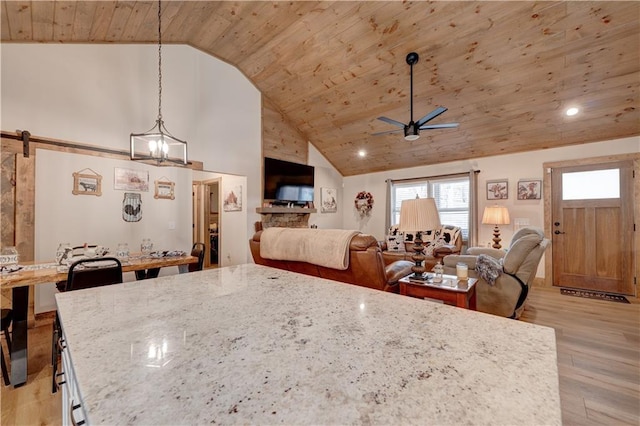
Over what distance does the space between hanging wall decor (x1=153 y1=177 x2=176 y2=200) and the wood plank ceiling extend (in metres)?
1.94

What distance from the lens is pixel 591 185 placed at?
163 inches

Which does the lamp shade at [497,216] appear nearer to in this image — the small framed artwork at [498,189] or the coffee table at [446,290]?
the small framed artwork at [498,189]

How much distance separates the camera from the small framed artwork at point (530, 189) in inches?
178

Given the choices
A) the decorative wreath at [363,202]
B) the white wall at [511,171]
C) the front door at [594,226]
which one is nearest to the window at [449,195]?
the white wall at [511,171]

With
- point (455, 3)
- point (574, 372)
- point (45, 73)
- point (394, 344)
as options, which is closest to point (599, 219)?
point (574, 372)

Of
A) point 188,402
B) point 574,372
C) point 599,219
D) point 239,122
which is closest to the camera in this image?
point 188,402

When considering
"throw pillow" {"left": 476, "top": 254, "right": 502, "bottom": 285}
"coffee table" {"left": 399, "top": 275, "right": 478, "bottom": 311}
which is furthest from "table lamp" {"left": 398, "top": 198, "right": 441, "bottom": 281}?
"throw pillow" {"left": 476, "top": 254, "right": 502, "bottom": 285}

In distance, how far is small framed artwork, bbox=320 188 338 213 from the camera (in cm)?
658

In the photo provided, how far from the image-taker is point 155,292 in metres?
1.18

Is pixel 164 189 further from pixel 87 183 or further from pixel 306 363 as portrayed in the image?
pixel 306 363

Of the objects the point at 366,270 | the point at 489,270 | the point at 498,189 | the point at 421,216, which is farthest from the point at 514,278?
the point at 498,189

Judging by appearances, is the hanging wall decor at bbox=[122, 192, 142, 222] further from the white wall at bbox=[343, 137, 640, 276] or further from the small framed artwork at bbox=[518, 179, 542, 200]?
the small framed artwork at bbox=[518, 179, 542, 200]

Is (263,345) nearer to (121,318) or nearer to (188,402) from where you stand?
(188,402)

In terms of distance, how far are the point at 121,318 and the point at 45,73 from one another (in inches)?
158
